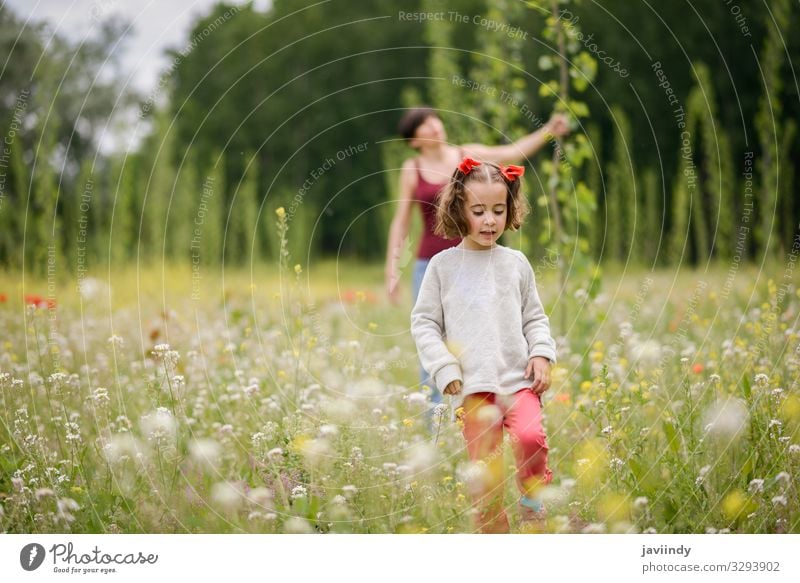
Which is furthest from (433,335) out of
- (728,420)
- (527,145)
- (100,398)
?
(527,145)

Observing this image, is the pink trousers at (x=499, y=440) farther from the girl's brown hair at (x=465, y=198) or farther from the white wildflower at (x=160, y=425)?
the white wildflower at (x=160, y=425)

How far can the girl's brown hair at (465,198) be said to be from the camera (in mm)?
3264

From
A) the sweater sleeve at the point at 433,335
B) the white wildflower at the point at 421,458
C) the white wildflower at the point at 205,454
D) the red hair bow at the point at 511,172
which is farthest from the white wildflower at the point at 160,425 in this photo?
the red hair bow at the point at 511,172

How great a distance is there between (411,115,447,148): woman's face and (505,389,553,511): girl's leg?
79.7 inches

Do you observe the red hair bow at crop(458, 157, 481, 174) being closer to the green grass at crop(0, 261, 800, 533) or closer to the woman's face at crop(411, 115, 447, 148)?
the green grass at crop(0, 261, 800, 533)

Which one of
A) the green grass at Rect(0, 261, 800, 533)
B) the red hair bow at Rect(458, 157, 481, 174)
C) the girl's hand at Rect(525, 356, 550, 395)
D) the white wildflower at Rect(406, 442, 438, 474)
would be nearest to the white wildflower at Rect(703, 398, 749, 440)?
the green grass at Rect(0, 261, 800, 533)

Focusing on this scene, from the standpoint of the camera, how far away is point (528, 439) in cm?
309

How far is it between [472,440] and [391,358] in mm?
2256

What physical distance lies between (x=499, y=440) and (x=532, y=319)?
0.50m

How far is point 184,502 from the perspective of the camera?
3.58 metres

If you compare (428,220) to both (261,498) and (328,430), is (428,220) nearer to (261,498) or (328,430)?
(328,430)

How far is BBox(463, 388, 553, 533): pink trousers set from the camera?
Answer: 3.12 meters
